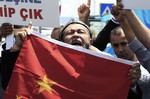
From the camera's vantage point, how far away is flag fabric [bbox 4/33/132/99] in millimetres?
2838

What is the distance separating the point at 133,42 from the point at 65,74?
52 centimetres

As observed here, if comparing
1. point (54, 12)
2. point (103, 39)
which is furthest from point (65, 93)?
point (103, 39)

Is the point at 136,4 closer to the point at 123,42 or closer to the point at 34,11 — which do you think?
the point at 123,42

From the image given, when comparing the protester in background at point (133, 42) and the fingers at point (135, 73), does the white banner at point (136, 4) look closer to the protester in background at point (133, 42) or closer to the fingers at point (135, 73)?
the protester in background at point (133, 42)

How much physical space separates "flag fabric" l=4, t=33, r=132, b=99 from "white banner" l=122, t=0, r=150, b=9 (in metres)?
0.38

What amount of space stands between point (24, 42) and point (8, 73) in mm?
272

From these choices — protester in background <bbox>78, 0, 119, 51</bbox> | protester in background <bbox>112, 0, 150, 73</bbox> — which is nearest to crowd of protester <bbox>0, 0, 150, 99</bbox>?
protester in background <bbox>112, 0, 150, 73</bbox>

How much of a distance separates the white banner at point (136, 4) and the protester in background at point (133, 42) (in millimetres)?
40

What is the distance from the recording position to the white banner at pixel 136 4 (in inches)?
115

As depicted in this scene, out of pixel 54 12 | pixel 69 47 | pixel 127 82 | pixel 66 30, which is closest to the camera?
pixel 127 82

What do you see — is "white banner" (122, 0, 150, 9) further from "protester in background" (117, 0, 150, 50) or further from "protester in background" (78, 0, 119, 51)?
"protester in background" (78, 0, 119, 51)

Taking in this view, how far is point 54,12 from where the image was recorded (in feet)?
11.4

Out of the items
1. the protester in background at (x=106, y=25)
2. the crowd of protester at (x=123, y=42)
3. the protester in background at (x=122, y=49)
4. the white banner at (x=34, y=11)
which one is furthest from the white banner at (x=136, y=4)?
the protester in background at (x=106, y=25)

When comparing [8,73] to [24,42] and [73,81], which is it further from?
[73,81]
